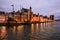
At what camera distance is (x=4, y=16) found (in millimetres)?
167875

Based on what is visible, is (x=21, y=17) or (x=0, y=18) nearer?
(x=0, y=18)

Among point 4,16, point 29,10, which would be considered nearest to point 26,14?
point 29,10

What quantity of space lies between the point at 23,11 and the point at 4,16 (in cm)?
2951

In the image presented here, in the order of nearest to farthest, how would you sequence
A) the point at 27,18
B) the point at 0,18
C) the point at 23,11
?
the point at 0,18 < the point at 27,18 < the point at 23,11

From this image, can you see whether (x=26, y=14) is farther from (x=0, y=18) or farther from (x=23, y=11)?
(x=0, y=18)

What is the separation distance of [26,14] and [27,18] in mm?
8176

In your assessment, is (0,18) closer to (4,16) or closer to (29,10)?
(4,16)

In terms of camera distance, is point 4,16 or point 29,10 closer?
Answer: point 4,16

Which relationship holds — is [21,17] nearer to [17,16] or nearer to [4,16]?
[17,16]

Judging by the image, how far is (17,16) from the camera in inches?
7151

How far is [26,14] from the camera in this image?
595 ft

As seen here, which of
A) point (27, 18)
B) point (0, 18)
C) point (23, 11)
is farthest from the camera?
point (23, 11)

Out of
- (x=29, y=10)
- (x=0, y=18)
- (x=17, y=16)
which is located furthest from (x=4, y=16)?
(x=29, y=10)

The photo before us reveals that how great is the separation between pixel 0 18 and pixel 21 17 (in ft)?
95.5
